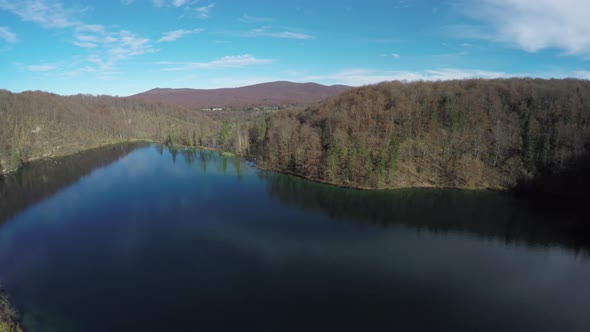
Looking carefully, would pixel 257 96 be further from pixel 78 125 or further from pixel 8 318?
pixel 8 318

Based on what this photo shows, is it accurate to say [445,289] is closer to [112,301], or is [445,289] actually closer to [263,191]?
[112,301]

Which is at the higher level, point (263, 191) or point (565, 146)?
point (565, 146)

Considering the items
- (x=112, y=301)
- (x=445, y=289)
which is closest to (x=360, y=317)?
(x=445, y=289)

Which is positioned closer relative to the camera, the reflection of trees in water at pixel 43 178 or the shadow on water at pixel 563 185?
the shadow on water at pixel 563 185

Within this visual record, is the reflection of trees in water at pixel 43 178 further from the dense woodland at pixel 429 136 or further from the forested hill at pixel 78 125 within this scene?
the dense woodland at pixel 429 136

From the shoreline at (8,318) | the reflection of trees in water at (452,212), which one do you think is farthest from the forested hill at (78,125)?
the reflection of trees in water at (452,212)

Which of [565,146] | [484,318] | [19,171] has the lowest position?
[484,318]

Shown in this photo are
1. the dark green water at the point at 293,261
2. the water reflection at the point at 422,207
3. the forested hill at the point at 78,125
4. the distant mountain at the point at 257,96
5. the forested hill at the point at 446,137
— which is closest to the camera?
the dark green water at the point at 293,261
